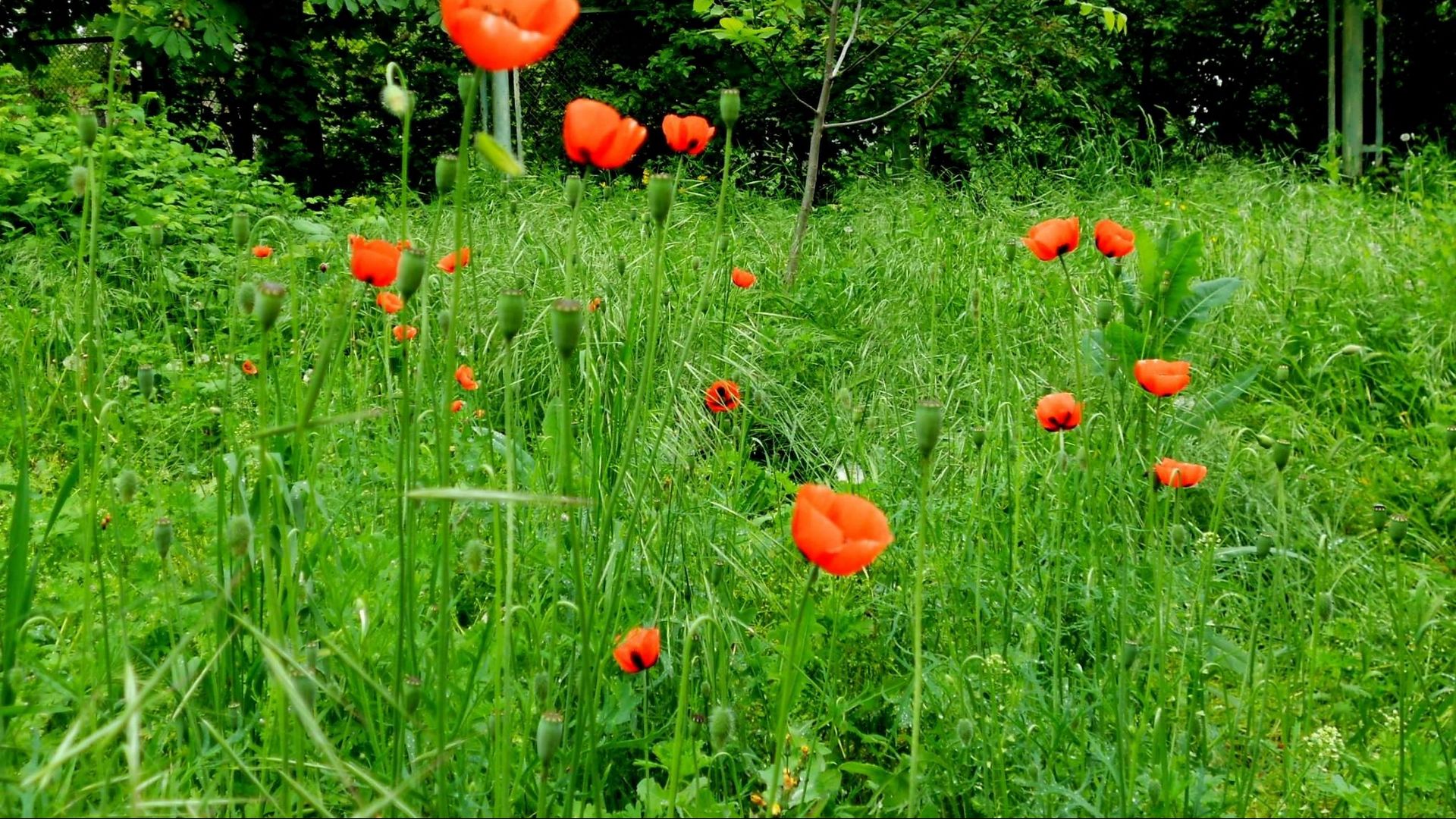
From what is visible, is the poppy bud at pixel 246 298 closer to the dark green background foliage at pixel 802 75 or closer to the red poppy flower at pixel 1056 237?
the red poppy flower at pixel 1056 237

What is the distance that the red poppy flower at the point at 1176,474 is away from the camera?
1262mm

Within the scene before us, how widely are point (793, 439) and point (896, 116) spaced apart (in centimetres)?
565

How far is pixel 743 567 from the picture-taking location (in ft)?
5.64

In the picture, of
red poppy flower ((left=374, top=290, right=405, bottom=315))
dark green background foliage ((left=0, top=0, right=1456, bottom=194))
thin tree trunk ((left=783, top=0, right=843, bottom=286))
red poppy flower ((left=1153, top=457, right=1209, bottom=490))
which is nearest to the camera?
red poppy flower ((left=1153, top=457, right=1209, bottom=490))

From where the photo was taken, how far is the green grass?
1066 millimetres

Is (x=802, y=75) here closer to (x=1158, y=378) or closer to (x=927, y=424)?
(x=1158, y=378)

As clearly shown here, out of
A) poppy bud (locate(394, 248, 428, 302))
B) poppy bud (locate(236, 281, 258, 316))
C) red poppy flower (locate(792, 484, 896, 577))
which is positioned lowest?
red poppy flower (locate(792, 484, 896, 577))

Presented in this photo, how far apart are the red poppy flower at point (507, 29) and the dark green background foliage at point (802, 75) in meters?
5.06

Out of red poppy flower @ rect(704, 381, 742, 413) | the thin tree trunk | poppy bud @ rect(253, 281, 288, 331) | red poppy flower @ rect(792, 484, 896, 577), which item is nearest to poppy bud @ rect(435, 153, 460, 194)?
poppy bud @ rect(253, 281, 288, 331)

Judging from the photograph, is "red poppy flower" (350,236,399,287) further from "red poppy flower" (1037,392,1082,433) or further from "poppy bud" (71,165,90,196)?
"red poppy flower" (1037,392,1082,433)

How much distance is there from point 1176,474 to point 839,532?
2.17 feet

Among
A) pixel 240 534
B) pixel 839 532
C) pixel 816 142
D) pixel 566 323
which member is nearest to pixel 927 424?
pixel 839 532

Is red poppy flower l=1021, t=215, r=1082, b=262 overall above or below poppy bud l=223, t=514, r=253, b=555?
above

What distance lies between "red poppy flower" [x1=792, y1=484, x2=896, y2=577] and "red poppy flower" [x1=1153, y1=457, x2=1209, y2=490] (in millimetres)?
559
